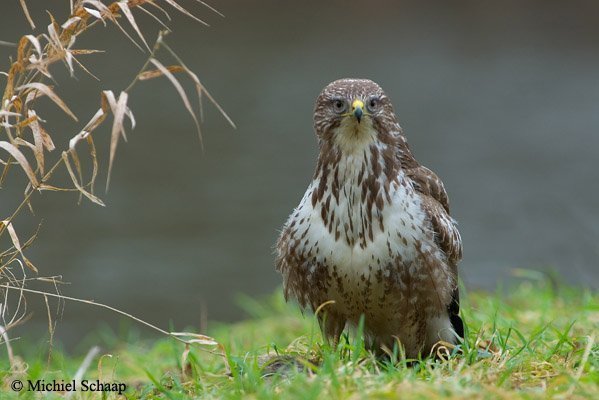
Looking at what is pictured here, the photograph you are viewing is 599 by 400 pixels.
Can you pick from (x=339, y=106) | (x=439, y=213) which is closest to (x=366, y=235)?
(x=439, y=213)

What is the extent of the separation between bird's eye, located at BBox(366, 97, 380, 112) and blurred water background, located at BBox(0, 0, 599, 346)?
116 inches

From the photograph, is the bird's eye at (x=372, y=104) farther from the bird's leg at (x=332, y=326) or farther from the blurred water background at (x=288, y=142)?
the blurred water background at (x=288, y=142)

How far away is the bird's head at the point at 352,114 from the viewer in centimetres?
421

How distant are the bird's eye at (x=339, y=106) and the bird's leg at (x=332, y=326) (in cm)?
75

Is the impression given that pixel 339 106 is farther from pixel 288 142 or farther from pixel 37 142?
pixel 288 142

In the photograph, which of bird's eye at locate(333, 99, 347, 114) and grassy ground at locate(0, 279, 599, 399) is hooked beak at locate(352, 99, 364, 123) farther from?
grassy ground at locate(0, 279, 599, 399)

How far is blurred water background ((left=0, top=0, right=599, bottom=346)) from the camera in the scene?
353 inches

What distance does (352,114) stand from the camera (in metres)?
4.19

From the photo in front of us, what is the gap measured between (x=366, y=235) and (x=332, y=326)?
445 millimetres

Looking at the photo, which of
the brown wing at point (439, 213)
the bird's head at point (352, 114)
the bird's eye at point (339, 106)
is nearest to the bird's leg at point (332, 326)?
the brown wing at point (439, 213)

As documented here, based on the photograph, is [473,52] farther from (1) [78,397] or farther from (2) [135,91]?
(1) [78,397]

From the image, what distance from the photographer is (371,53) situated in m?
13.6

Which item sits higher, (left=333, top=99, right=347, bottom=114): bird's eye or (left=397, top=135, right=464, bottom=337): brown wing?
(left=333, top=99, right=347, bottom=114): bird's eye

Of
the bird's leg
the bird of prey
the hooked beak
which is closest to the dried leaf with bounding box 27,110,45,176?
the bird of prey
